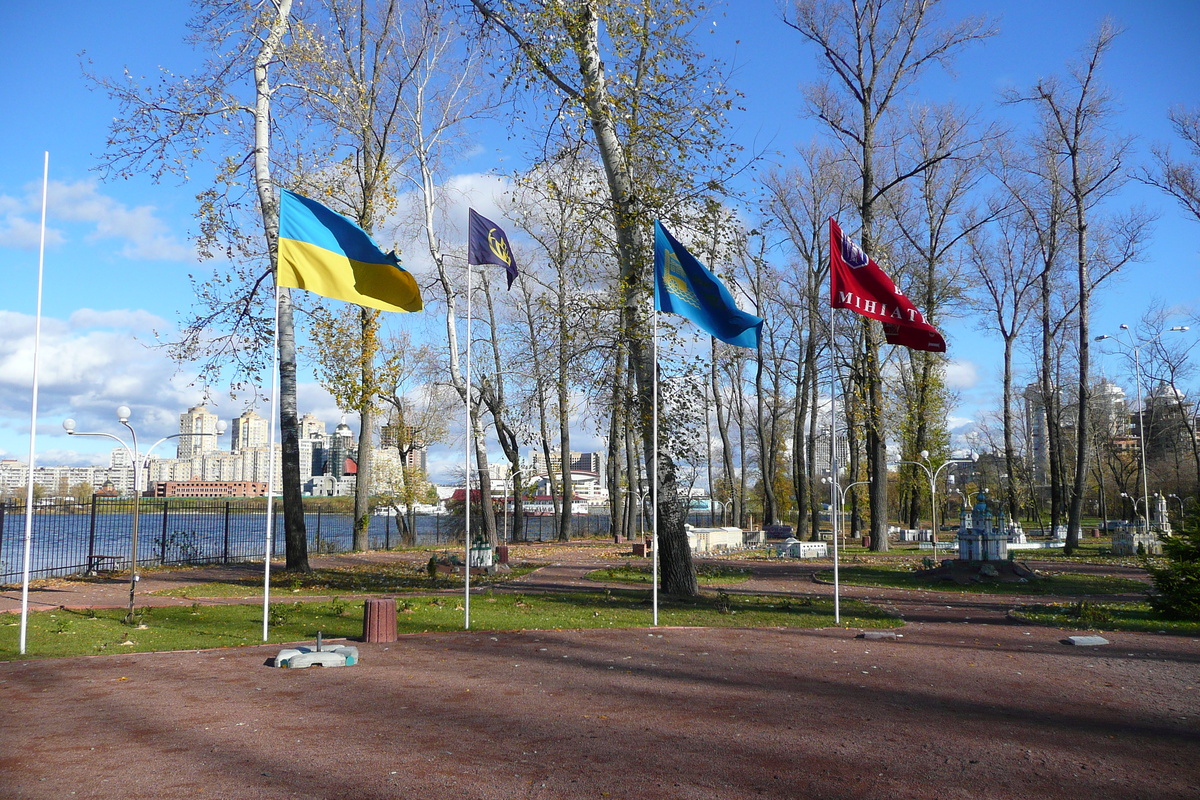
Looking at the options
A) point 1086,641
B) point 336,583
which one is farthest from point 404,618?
point 1086,641

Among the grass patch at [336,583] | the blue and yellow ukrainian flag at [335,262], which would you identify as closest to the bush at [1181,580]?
the grass patch at [336,583]

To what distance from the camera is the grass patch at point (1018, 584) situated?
1731cm

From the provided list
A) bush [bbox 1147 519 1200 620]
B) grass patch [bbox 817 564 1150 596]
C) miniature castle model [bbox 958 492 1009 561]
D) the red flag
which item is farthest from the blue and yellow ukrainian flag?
miniature castle model [bbox 958 492 1009 561]

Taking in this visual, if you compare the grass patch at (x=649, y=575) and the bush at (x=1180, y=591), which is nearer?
the bush at (x=1180, y=591)

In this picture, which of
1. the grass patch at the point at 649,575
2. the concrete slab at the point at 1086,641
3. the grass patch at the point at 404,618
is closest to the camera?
the grass patch at the point at 404,618

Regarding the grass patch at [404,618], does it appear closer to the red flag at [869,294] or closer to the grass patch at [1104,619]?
the grass patch at [1104,619]

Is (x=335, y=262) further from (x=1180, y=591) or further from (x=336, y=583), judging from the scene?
(x=1180, y=591)

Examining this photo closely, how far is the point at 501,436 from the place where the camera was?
36906mm

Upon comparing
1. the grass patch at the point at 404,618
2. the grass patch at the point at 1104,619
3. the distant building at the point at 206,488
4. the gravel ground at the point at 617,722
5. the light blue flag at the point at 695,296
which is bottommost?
the grass patch at the point at 1104,619

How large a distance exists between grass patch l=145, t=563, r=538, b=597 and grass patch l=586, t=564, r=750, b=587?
2.12 meters

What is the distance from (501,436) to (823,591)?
71.9 ft

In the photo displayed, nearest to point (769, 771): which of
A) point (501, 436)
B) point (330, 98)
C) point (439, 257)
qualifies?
point (330, 98)

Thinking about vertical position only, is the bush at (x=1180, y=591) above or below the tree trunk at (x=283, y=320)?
below

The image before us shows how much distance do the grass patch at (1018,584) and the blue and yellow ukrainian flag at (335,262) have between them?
40.6 feet
